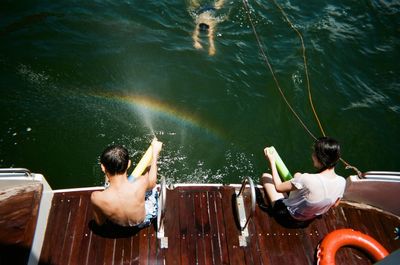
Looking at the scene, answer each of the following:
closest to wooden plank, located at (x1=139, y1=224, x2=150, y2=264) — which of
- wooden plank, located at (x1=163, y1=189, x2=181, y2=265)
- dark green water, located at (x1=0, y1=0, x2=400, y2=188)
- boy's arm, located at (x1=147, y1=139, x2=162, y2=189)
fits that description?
wooden plank, located at (x1=163, y1=189, x2=181, y2=265)

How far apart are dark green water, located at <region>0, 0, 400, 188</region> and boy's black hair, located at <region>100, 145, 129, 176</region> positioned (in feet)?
12.9

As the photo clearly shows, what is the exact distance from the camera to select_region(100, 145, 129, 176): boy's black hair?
4.33 metres

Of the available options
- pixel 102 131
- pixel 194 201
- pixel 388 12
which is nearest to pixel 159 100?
pixel 102 131

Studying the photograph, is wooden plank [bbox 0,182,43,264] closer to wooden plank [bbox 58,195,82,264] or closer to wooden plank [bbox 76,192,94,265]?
wooden plank [bbox 58,195,82,264]

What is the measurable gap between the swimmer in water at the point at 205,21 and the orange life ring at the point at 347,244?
7399 millimetres

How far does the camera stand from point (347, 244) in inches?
224

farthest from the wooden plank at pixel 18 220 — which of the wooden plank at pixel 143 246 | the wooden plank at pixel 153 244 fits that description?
the wooden plank at pixel 153 244

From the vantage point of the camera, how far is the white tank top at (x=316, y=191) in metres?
5.08

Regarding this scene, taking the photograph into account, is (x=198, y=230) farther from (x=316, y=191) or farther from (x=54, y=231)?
(x=54, y=231)

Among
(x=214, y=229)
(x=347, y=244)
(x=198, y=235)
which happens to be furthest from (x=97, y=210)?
(x=347, y=244)

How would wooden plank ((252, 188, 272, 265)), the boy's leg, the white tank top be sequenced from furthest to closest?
the boy's leg < wooden plank ((252, 188, 272, 265)) < the white tank top

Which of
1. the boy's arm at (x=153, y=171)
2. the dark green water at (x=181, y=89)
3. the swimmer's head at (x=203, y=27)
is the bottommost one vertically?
the dark green water at (x=181, y=89)

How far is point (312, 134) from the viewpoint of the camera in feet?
31.9

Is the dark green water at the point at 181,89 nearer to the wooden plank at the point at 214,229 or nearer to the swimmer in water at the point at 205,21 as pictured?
the swimmer in water at the point at 205,21
